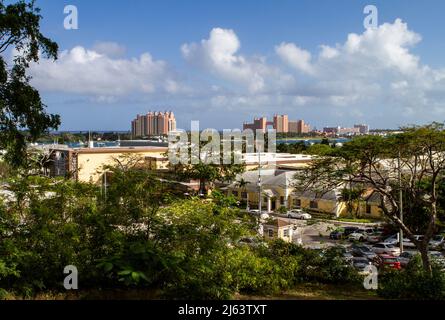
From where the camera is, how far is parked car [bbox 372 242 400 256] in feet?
67.8

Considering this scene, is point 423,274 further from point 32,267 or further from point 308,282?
point 32,267

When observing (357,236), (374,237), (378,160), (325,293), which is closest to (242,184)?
(357,236)

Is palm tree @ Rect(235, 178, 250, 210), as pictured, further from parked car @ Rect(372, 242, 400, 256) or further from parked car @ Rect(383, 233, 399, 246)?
parked car @ Rect(372, 242, 400, 256)

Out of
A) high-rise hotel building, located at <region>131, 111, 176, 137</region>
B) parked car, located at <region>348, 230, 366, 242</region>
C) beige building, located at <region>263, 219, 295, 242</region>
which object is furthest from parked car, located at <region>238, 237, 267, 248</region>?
high-rise hotel building, located at <region>131, 111, 176, 137</region>

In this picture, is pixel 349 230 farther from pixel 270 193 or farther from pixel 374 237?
pixel 270 193

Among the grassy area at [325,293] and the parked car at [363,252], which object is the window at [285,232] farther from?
the grassy area at [325,293]

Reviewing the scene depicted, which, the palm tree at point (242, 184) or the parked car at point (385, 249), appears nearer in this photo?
the parked car at point (385, 249)

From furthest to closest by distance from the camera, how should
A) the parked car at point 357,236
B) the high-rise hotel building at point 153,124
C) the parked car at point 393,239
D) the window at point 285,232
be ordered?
the high-rise hotel building at point 153,124
the parked car at point 357,236
the parked car at point 393,239
the window at point 285,232

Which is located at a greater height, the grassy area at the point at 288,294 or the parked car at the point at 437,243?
the grassy area at the point at 288,294

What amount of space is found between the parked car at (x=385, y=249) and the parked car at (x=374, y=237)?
1926 millimetres

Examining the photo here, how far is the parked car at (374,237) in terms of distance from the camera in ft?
80.8

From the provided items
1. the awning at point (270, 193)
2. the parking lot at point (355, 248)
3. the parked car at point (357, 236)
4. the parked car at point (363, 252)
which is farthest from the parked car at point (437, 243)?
the awning at point (270, 193)

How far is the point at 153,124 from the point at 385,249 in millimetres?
84328

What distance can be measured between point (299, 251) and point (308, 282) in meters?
0.75
